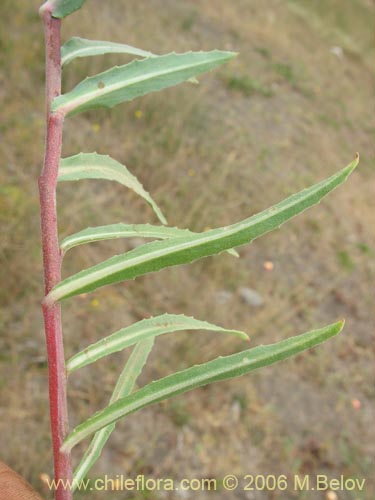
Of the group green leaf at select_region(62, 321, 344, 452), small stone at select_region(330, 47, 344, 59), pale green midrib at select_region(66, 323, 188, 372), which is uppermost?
green leaf at select_region(62, 321, 344, 452)

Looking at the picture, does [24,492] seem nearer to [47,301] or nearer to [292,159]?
[47,301]

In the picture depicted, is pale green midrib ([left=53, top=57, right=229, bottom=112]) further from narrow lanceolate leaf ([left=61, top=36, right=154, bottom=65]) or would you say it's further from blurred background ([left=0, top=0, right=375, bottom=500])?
blurred background ([left=0, top=0, right=375, bottom=500])

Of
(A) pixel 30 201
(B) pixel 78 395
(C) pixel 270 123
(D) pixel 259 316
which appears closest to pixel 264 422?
(D) pixel 259 316

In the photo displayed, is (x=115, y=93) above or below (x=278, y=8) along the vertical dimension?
above

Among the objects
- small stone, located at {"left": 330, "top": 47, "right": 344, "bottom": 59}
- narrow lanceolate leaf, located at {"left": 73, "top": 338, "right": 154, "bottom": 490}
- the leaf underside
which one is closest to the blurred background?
narrow lanceolate leaf, located at {"left": 73, "top": 338, "right": 154, "bottom": 490}

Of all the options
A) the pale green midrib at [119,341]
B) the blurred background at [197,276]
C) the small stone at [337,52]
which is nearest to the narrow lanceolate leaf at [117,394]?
the pale green midrib at [119,341]

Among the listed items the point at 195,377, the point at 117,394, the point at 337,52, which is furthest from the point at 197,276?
the point at 337,52
